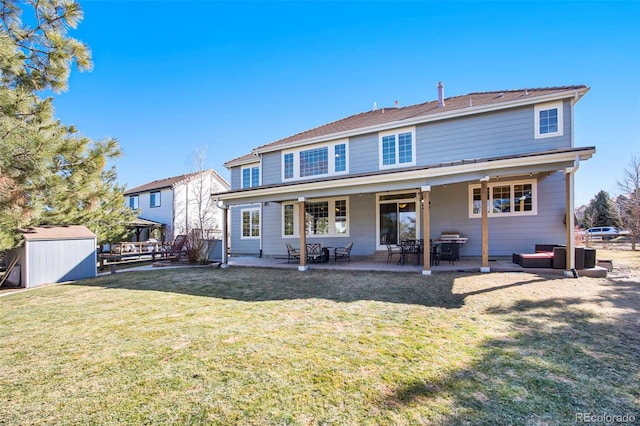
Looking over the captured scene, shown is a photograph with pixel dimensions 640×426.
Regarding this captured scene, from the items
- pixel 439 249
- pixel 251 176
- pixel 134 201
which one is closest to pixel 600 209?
pixel 439 249

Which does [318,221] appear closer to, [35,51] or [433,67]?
[433,67]

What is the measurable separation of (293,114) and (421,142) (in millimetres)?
8623

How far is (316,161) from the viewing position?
13523mm

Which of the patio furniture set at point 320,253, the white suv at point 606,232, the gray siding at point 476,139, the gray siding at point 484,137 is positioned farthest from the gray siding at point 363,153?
the white suv at point 606,232

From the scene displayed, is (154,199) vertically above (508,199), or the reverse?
(154,199)

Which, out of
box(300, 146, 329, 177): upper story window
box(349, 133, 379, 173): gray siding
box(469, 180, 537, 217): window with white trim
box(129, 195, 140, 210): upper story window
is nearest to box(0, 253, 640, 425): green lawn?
box(469, 180, 537, 217): window with white trim

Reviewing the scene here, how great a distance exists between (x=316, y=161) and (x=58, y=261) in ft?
34.7

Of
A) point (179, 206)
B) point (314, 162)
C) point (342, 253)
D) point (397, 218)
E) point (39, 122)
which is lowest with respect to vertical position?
point (342, 253)

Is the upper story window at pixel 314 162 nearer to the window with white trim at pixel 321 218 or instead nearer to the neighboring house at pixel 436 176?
the neighboring house at pixel 436 176

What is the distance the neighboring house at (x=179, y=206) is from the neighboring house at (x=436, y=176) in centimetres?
1180

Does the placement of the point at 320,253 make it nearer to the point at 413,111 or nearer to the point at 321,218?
the point at 321,218

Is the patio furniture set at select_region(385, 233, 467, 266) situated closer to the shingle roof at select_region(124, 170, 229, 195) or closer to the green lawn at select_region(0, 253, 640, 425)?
the green lawn at select_region(0, 253, 640, 425)

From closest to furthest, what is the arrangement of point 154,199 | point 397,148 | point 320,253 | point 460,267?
1. point 460,267
2. point 320,253
3. point 397,148
4. point 154,199

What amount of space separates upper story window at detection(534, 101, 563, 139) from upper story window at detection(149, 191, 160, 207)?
2565 centimetres
